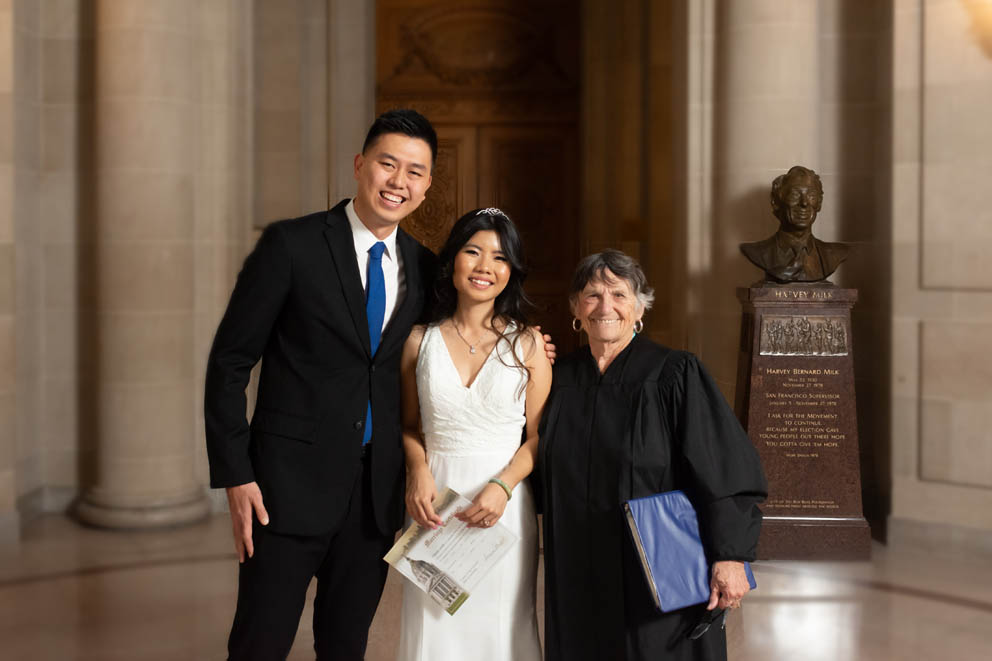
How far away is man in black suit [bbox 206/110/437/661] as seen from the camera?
2566 millimetres

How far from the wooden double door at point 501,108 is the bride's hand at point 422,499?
6.73m

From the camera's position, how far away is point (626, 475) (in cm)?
249

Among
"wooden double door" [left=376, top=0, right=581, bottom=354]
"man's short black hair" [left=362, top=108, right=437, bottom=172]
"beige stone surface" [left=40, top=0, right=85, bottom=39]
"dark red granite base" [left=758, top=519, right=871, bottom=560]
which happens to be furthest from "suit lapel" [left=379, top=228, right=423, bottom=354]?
"wooden double door" [left=376, top=0, right=581, bottom=354]

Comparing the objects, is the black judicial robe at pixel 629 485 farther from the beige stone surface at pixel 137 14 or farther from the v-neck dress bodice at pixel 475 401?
the beige stone surface at pixel 137 14

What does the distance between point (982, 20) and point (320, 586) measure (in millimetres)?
5108

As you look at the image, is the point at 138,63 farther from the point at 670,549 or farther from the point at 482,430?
the point at 670,549

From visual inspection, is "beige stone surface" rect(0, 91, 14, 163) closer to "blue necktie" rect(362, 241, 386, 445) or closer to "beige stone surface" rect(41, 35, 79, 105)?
"beige stone surface" rect(41, 35, 79, 105)

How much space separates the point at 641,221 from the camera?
348 inches

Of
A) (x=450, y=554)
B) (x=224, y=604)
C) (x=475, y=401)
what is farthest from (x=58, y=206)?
(x=450, y=554)

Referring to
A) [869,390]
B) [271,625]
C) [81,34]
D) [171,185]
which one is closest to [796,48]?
[869,390]

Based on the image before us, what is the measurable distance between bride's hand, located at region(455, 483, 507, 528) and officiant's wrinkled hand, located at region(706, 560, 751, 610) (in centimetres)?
56

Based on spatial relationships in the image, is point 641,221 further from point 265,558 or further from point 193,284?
point 265,558

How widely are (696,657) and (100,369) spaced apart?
481 centimetres

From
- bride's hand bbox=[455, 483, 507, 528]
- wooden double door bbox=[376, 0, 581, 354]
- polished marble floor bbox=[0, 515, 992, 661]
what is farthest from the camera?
wooden double door bbox=[376, 0, 581, 354]
